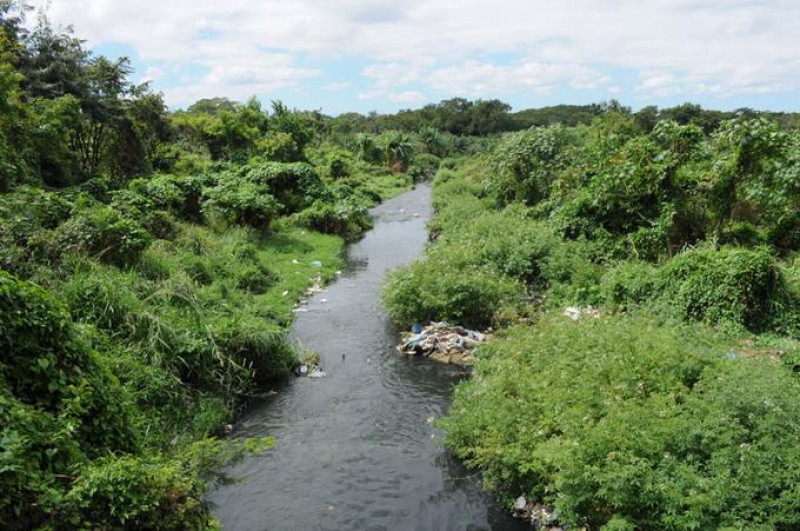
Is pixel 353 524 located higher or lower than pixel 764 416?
lower

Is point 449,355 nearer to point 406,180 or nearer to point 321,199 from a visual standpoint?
point 321,199

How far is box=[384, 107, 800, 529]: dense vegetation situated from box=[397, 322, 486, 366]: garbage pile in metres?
0.51

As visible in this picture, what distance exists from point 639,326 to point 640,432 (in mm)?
3343

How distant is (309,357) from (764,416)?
28.0 feet

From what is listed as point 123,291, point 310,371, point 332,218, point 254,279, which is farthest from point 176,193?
point 310,371

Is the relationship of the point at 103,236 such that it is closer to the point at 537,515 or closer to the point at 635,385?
the point at 537,515

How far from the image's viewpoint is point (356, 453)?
29.2ft

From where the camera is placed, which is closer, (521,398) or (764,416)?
(764,416)

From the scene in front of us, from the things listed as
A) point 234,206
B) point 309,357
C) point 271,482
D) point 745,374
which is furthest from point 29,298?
point 234,206

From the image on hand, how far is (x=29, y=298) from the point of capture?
5.65 m

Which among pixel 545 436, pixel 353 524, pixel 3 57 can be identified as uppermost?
pixel 3 57

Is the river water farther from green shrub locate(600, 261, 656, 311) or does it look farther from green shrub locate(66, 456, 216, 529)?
green shrub locate(600, 261, 656, 311)

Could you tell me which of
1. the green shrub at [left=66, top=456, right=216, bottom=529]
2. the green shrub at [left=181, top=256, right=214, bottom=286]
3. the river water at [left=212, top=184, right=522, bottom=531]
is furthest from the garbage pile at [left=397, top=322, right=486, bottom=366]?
the green shrub at [left=66, top=456, right=216, bottom=529]

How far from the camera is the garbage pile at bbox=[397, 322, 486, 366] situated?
12156mm
